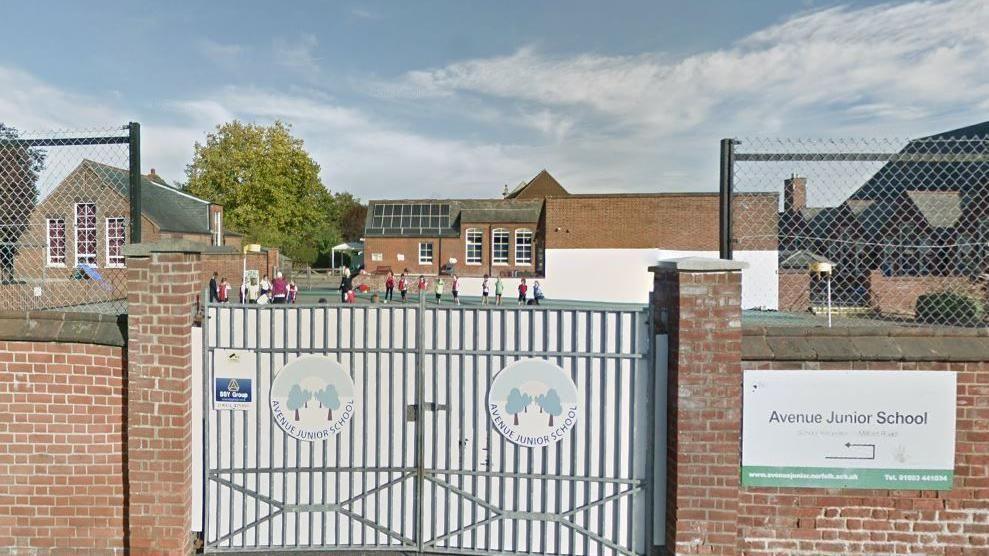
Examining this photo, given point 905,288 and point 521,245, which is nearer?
point 905,288

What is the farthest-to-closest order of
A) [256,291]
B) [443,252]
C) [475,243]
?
[443,252] → [475,243] → [256,291]

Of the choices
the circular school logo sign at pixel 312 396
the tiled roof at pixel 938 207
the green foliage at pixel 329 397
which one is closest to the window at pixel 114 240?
the circular school logo sign at pixel 312 396

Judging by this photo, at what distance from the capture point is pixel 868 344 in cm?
350

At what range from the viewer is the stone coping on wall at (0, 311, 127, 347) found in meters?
3.65

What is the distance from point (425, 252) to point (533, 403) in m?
34.9

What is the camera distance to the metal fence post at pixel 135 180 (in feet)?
12.1

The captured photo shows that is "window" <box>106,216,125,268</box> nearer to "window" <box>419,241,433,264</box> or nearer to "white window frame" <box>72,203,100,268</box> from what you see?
"white window frame" <box>72,203,100,268</box>

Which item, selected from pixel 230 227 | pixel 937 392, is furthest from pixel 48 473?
pixel 230 227

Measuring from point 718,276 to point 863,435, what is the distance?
1.65 m

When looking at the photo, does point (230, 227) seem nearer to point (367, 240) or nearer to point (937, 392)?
point (367, 240)

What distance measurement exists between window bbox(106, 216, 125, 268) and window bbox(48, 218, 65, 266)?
1.03 ft

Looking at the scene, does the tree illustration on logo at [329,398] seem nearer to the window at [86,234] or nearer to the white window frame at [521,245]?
the window at [86,234]

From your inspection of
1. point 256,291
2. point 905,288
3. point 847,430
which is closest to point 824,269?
point 905,288

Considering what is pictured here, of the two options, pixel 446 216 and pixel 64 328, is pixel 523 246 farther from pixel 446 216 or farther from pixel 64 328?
pixel 64 328
